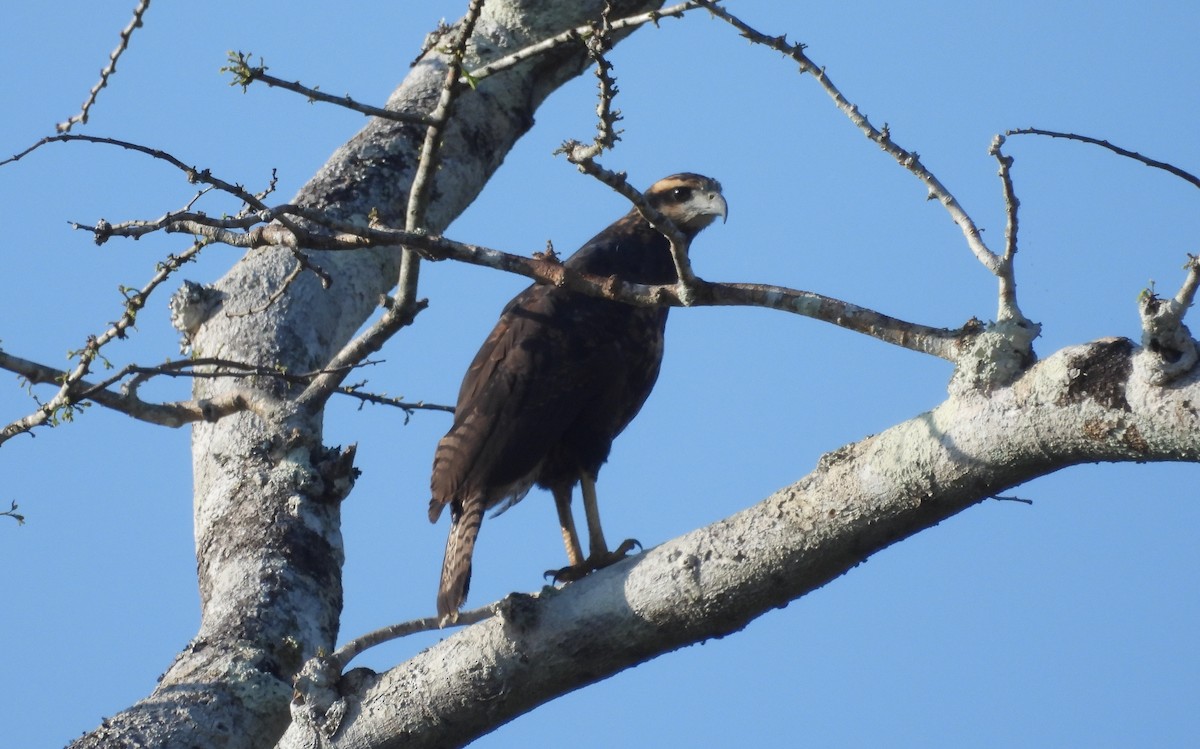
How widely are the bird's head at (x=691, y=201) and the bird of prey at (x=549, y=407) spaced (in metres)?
0.78

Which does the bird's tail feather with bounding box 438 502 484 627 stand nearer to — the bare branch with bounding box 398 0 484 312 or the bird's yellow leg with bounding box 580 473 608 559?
the bird's yellow leg with bounding box 580 473 608 559

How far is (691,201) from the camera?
18.6 feet

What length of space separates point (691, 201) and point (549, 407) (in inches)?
54.3

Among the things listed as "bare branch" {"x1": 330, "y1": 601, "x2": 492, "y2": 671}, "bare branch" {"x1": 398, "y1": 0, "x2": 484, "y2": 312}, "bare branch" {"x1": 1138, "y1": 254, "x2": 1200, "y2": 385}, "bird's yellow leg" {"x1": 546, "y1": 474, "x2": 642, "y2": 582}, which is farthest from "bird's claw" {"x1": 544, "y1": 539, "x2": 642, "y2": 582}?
→ "bare branch" {"x1": 1138, "y1": 254, "x2": 1200, "y2": 385}

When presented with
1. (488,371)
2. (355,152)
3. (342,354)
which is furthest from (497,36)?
(342,354)

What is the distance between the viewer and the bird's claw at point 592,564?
14.5 feet

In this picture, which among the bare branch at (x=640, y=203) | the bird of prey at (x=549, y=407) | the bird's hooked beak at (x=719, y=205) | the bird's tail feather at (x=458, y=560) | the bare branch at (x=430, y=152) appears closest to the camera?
the bare branch at (x=640, y=203)

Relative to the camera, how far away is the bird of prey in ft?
15.1

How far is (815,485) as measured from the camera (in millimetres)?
2705

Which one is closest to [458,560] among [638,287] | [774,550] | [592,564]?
[592,564]

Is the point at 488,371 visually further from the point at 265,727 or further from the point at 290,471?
the point at 265,727

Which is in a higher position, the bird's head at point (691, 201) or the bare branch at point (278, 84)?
the bird's head at point (691, 201)

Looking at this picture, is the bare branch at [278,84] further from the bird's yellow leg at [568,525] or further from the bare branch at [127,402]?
the bird's yellow leg at [568,525]

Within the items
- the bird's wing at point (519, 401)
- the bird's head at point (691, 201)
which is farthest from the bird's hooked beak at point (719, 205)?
the bird's wing at point (519, 401)
